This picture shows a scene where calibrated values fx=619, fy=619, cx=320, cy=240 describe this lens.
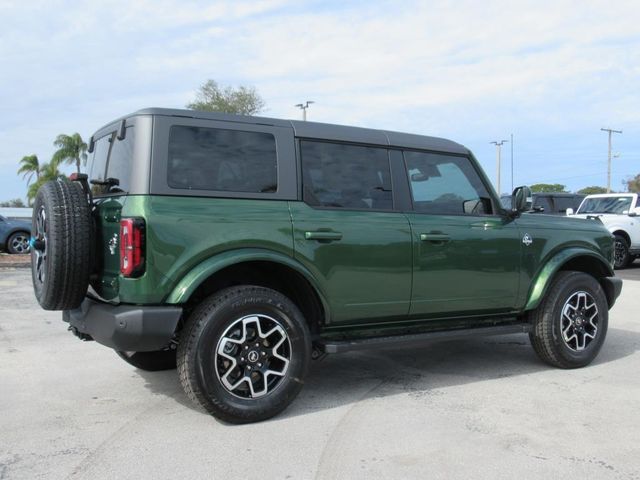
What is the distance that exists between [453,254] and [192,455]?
→ 2432 mm

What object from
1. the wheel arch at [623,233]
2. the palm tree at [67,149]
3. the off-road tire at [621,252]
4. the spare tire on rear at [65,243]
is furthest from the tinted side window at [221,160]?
the palm tree at [67,149]

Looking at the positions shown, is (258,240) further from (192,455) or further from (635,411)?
(635,411)

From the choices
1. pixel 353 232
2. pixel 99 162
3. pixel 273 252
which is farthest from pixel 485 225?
pixel 99 162

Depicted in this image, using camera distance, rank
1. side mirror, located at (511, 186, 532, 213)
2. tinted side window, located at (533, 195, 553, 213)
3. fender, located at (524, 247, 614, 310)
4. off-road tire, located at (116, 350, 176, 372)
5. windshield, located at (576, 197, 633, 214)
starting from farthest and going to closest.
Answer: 1. tinted side window, located at (533, 195, 553, 213)
2. windshield, located at (576, 197, 633, 214)
3. fender, located at (524, 247, 614, 310)
4. side mirror, located at (511, 186, 532, 213)
5. off-road tire, located at (116, 350, 176, 372)

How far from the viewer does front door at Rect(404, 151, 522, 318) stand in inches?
182

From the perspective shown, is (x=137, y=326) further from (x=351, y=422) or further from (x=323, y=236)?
(x=351, y=422)

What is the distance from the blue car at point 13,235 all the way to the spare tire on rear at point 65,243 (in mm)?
14178

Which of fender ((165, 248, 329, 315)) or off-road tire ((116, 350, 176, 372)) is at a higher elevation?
fender ((165, 248, 329, 315))

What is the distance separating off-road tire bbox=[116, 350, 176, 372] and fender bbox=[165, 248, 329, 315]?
145 cm

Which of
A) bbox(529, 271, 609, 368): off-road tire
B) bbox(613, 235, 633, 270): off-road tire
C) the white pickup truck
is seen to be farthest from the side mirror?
bbox(613, 235, 633, 270): off-road tire

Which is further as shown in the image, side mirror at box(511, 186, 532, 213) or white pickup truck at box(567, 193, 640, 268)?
white pickup truck at box(567, 193, 640, 268)

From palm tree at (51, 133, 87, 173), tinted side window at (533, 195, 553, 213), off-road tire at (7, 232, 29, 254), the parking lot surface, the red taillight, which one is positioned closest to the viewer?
the parking lot surface

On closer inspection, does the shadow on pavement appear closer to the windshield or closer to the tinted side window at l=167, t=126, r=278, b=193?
the tinted side window at l=167, t=126, r=278, b=193

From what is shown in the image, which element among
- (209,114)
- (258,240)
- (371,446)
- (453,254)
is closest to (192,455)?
(371,446)
